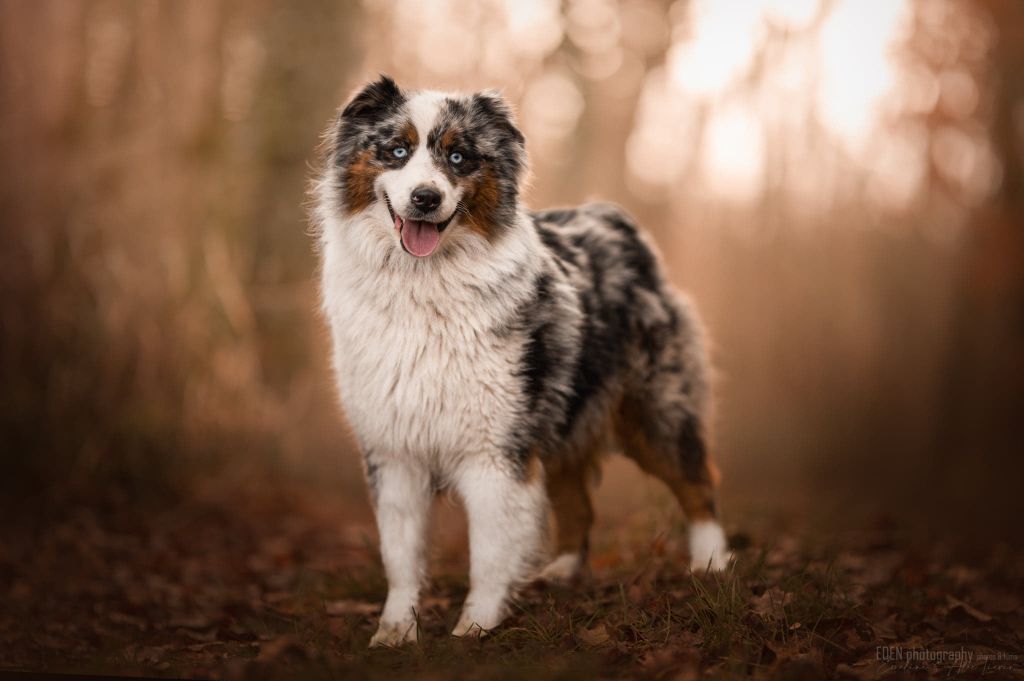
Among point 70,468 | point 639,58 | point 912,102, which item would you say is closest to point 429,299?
point 70,468

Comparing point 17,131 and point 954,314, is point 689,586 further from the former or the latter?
point 954,314

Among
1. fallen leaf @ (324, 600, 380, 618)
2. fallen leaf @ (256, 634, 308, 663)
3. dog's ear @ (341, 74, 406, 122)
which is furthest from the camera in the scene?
fallen leaf @ (324, 600, 380, 618)

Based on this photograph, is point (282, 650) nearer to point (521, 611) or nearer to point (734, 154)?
point (521, 611)

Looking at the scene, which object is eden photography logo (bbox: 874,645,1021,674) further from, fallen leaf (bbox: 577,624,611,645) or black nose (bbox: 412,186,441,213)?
black nose (bbox: 412,186,441,213)

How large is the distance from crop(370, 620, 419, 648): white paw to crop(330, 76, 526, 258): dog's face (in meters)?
1.81

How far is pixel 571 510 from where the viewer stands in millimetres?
5598

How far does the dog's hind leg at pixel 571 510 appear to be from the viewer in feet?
18.2

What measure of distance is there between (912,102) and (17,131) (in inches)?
490

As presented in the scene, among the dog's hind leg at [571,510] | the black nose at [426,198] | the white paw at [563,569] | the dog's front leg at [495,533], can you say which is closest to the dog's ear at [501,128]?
the black nose at [426,198]

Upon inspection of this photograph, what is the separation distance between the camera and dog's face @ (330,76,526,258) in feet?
13.4

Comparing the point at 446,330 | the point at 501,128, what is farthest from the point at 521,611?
the point at 501,128

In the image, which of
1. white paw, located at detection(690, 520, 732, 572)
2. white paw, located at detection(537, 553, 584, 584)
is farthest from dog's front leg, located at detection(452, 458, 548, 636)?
white paw, located at detection(690, 520, 732, 572)

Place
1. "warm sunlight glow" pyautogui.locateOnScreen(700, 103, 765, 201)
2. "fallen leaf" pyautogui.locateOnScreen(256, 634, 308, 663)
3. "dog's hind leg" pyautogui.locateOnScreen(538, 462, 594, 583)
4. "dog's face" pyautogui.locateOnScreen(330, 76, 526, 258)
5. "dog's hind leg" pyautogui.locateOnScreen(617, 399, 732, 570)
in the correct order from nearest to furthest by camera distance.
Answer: "fallen leaf" pyautogui.locateOnScreen(256, 634, 308, 663) → "dog's face" pyautogui.locateOnScreen(330, 76, 526, 258) → "dog's hind leg" pyautogui.locateOnScreen(617, 399, 732, 570) → "dog's hind leg" pyautogui.locateOnScreen(538, 462, 594, 583) → "warm sunlight glow" pyautogui.locateOnScreen(700, 103, 765, 201)

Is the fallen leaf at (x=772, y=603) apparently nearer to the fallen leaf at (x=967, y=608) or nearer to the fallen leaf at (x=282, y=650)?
the fallen leaf at (x=967, y=608)
